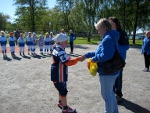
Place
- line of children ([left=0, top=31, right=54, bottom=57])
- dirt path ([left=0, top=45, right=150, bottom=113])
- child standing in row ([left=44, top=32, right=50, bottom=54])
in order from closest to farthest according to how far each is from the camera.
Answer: dirt path ([left=0, top=45, right=150, bottom=113]) < line of children ([left=0, top=31, right=54, bottom=57]) < child standing in row ([left=44, top=32, right=50, bottom=54])

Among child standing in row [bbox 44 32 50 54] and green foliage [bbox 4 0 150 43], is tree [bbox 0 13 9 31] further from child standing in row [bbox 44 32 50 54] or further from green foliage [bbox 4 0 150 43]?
child standing in row [bbox 44 32 50 54]

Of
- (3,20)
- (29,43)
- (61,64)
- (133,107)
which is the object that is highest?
(3,20)

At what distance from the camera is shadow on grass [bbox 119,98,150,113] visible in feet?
18.0

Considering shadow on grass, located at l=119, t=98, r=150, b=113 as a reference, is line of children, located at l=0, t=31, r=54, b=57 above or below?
above

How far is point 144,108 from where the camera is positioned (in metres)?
5.68

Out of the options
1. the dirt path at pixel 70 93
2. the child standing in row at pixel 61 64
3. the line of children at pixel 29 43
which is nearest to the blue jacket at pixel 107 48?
the child standing in row at pixel 61 64

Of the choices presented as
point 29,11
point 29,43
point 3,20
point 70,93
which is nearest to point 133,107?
point 70,93

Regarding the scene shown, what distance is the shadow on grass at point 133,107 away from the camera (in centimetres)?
549

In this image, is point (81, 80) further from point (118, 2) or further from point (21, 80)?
point (118, 2)

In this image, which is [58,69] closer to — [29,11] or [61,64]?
[61,64]

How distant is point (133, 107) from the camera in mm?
5746

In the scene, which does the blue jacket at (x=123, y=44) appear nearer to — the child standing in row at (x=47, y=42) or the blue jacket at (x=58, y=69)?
the blue jacket at (x=58, y=69)

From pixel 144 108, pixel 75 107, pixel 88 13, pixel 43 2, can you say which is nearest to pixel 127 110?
pixel 144 108

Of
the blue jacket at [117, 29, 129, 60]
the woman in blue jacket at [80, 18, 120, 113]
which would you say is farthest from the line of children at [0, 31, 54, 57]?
the woman in blue jacket at [80, 18, 120, 113]
